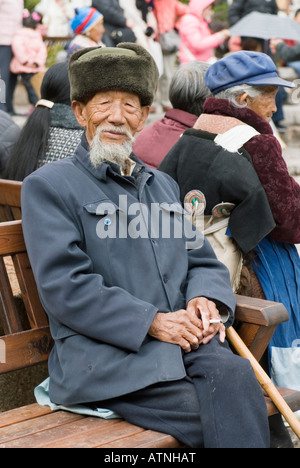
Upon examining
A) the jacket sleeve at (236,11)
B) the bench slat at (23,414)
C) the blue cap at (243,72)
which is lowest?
the jacket sleeve at (236,11)

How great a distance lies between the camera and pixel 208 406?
2566 mm

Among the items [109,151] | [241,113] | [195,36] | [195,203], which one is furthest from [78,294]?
[195,36]

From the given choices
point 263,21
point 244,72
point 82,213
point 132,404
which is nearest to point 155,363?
point 132,404

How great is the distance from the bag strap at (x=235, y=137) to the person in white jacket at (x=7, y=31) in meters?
5.14

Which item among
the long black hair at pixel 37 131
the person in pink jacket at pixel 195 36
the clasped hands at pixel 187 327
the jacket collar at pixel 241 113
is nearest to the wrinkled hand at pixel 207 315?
the clasped hands at pixel 187 327

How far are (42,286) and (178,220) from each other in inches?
26.6

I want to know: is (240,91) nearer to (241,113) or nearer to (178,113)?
(241,113)

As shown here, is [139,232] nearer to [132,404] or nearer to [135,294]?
[135,294]

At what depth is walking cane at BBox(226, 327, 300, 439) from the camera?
287 centimetres

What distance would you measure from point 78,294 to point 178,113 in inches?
82.1

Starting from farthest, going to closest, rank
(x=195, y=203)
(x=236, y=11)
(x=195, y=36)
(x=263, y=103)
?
1. (x=236, y=11)
2. (x=195, y=36)
3. (x=263, y=103)
4. (x=195, y=203)

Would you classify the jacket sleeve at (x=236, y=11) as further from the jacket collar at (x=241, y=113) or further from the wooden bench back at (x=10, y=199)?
the jacket collar at (x=241, y=113)

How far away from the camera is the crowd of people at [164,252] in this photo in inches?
104

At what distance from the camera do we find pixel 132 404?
269 centimetres
